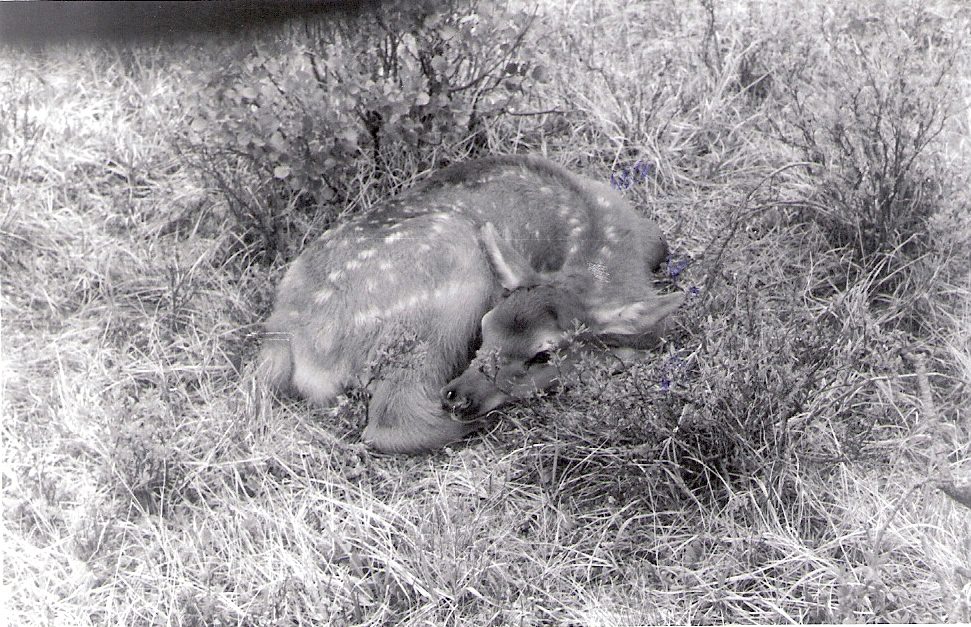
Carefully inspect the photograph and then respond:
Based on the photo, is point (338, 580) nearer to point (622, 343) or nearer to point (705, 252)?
point (622, 343)

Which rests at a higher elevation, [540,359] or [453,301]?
[453,301]

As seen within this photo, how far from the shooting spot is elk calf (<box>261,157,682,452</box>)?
4.12 m

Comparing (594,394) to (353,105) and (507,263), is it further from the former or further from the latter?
(353,105)

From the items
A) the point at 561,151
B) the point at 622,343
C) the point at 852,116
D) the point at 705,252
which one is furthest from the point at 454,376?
the point at 852,116

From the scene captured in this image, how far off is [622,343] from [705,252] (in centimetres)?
65

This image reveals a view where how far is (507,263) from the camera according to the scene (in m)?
4.33

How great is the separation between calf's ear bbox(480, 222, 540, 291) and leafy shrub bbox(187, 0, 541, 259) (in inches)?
35.3

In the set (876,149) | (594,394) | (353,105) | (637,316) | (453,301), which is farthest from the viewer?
(353,105)

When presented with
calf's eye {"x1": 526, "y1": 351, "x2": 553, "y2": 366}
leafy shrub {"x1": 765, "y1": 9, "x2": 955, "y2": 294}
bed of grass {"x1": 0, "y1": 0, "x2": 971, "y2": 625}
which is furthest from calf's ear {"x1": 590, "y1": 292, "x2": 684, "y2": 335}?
leafy shrub {"x1": 765, "y1": 9, "x2": 955, "y2": 294}

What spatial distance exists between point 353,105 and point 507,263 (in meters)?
1.21

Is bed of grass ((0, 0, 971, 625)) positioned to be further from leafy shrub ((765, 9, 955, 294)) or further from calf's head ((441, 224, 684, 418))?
calf's head ((441, 224, 684, 418))

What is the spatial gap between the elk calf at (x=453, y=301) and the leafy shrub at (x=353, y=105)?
43 cm

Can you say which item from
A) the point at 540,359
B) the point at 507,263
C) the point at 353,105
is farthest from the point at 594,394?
the point at 353,105

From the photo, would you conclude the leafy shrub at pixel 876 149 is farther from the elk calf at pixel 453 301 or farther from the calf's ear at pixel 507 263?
the calf's ear at pixel 507 263
